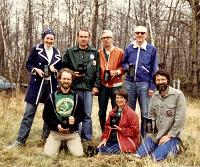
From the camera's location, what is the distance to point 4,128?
7.96m

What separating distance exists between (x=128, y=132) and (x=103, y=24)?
19695mm

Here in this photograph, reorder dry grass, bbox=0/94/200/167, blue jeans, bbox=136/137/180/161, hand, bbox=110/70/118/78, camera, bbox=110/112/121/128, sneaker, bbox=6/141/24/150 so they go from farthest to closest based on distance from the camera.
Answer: hand, bbox=110/70/118/78 → sneaker, bbox=6/141/24/150 → camera, bbox=110/112/121/128 → blue jeans, bbox=136/137/180/161 → dry grass, bbox=0/94/200/167

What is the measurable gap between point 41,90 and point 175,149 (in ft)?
7.81

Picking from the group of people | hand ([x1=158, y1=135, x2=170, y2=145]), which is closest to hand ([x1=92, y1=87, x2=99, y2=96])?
the group of people

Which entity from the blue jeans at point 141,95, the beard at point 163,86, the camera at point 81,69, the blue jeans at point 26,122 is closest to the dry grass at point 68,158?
the blue jeans at point 26,122

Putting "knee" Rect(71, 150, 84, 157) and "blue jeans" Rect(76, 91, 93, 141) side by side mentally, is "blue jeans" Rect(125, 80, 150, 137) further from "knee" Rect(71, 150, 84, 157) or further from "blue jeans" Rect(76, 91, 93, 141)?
"knee" Rect(71, 150, 84, 157)

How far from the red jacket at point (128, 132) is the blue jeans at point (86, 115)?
2.26 feet

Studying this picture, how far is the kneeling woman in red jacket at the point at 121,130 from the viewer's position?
6266mm

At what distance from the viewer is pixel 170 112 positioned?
20.0 feet

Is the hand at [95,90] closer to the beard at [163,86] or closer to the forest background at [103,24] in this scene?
the beard at [163,86]

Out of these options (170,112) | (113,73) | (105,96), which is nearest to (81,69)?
(113,73)

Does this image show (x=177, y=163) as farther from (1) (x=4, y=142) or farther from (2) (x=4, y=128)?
(2) (x=4, y=128)

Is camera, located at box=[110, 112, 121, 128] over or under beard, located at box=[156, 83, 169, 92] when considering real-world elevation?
under

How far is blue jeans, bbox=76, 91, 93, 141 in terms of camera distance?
6.78 m
